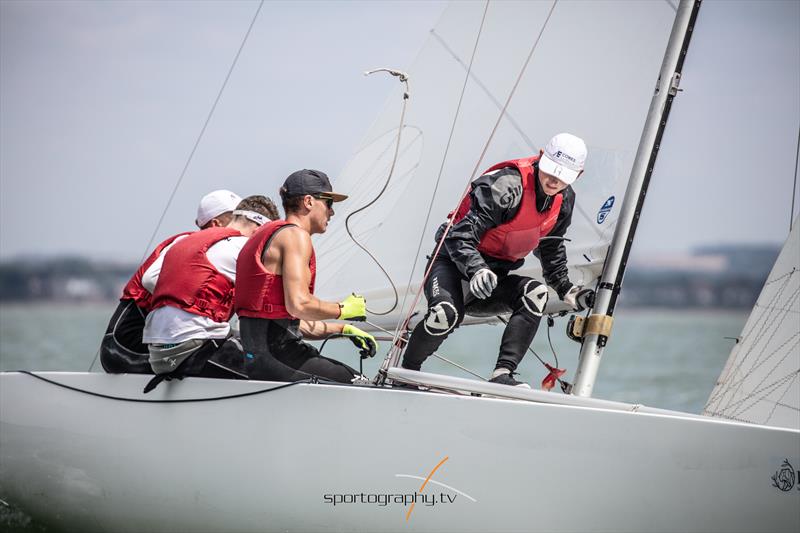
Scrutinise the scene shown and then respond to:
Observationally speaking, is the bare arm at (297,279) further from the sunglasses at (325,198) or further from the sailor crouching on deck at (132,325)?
the sailor crouching on deck at (132,325)

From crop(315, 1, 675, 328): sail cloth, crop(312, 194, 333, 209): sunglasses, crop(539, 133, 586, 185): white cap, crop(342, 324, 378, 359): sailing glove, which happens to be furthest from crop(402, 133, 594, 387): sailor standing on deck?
crop(312, 194, 333, 209): sunglasses

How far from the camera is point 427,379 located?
3.36 meters

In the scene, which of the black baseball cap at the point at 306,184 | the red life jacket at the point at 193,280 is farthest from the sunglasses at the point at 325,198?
the red life jacket at the point at 193,280

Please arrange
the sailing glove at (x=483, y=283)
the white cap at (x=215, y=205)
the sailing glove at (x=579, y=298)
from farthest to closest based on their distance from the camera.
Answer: the white cap at (x=215, y=205)
the sailing glove at (x=579, y=298)
the sailing glove at (x=483, y=283)

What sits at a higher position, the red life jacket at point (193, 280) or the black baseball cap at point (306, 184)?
the black baseball cap at point (306, 184)

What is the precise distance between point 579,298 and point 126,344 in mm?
1686

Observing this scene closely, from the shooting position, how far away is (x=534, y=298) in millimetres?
3650

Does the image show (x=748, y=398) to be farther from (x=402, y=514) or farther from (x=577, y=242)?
(x=402, y=514)

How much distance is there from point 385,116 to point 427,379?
206 cm

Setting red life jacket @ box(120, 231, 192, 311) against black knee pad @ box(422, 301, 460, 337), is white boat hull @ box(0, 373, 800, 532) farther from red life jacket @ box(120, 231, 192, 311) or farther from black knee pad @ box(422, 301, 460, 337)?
black knee pad @ box(422, 301, 460, 337)

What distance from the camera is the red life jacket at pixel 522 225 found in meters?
3.74

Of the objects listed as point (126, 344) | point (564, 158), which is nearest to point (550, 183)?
point (564, 158)

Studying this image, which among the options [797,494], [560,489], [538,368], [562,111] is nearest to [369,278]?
[562,111]

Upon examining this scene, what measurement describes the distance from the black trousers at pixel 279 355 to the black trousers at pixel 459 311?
1.08 feet
